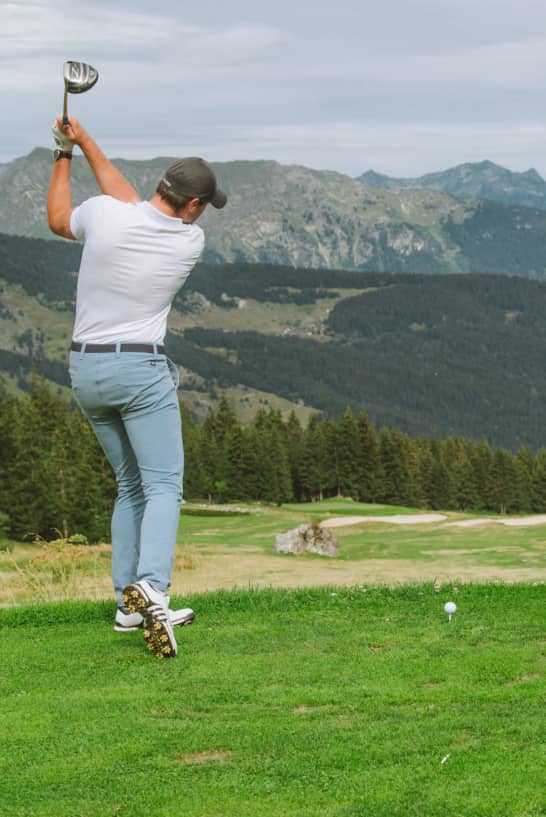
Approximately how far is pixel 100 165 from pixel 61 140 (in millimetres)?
380

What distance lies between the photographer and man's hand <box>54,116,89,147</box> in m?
8.44

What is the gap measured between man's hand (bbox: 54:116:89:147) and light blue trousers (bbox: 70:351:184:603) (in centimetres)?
Result: 167

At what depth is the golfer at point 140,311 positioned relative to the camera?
324 inches

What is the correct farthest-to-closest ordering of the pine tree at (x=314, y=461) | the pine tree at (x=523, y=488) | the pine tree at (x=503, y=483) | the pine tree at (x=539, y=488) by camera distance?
the pine tree at (x=539, y=488) → the pine tree at (x=523, y=488) → the pine tree at (x=503, y=483) → the pine tree at (x=314, y=461)

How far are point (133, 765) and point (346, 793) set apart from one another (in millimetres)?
1183

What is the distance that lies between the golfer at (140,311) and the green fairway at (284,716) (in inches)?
34.0

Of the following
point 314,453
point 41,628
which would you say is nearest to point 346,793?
point 41,628

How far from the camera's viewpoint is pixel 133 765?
5.66m

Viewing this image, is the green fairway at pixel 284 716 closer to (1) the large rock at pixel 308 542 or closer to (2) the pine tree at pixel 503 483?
(1) the large rock at pixel 308 542

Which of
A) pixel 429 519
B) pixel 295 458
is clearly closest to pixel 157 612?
pixel 429 519

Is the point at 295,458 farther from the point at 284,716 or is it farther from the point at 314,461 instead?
the point at 284,716

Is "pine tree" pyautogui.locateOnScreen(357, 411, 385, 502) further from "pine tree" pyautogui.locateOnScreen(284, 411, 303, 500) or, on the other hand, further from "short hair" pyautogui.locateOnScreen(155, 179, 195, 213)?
"short hair" pyautogui.locateOnScreen(155, 179, 195, 213)

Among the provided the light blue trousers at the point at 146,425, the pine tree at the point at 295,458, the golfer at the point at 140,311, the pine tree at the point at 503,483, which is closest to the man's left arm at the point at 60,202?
the golfer at the point at 140,311

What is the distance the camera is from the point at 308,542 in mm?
39125
